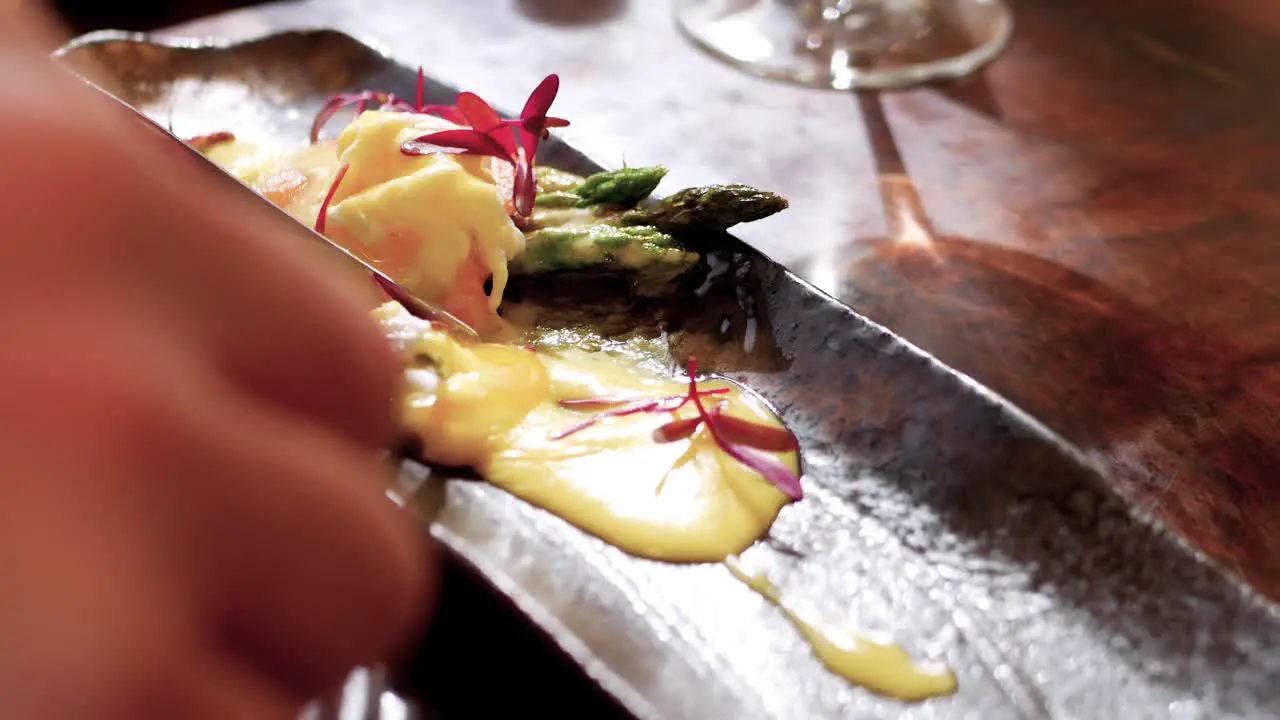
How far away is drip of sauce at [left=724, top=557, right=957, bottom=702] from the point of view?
1112 millimetres

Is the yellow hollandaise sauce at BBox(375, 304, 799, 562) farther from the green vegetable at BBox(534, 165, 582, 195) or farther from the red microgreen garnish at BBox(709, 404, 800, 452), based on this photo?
the green vegetable at BBox(534, 165, 582, 195)

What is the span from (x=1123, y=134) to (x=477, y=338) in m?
1.91

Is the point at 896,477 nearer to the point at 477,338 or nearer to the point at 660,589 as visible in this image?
the point at 660,589

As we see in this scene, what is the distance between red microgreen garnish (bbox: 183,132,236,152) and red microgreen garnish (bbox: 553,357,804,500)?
3.68 ft

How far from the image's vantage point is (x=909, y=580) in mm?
1235

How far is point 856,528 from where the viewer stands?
1301mm

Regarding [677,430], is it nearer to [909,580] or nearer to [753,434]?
[753,434]

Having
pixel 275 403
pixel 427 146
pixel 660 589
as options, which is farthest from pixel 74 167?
pixel 427 146

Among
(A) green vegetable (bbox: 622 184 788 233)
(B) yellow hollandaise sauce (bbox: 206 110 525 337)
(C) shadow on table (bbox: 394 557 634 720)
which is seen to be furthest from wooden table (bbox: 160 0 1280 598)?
(C) shadow on table (bbox: 394 557 634 720)

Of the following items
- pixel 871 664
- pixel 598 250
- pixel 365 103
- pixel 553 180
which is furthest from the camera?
pixel 365 103

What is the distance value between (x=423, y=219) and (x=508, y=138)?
366mm

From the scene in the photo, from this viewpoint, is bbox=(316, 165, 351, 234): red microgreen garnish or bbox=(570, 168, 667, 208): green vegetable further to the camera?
bbox=(570, 168, 667, 208): green vegetable

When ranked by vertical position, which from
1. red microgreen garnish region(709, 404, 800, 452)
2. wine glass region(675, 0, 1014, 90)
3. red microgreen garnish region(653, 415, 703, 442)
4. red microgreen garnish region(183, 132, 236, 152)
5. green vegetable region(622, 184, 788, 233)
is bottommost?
red microgreen garnish region(709, 404, 800, 452)

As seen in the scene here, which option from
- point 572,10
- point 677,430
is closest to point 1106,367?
point 677,430
